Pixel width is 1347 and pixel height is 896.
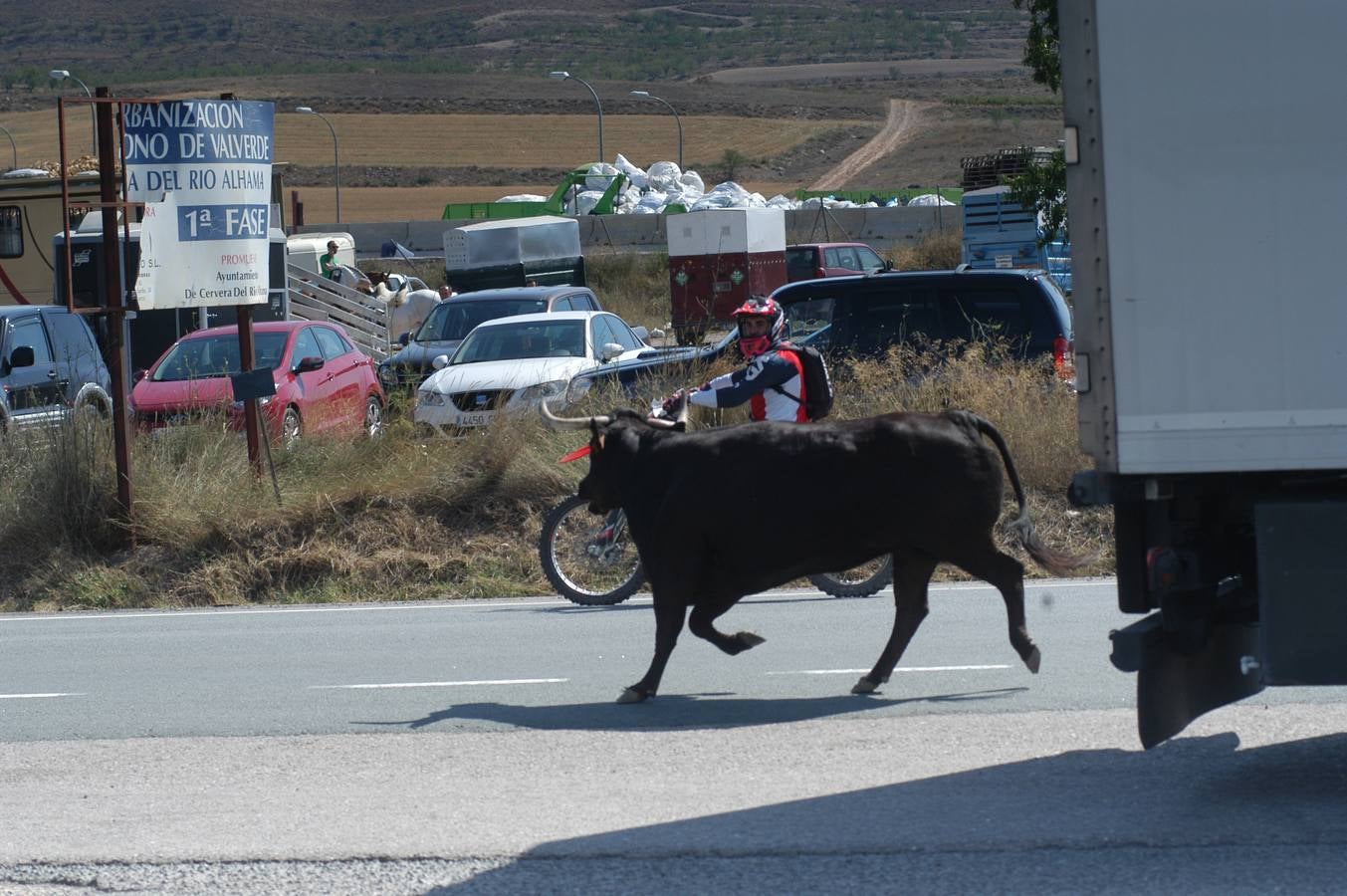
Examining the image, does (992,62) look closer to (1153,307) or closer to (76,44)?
(76,44)

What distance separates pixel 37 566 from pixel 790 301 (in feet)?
23.2

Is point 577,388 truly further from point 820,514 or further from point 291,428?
point 820,514

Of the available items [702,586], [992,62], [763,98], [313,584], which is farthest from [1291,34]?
[992,62]

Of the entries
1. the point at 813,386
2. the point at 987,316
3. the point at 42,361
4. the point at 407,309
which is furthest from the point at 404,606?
the point at 407,309

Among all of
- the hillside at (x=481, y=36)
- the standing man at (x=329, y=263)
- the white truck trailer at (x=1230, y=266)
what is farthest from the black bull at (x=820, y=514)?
the hillside at (x=481, y=36)

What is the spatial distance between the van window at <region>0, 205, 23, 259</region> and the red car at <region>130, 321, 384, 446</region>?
10699 mm

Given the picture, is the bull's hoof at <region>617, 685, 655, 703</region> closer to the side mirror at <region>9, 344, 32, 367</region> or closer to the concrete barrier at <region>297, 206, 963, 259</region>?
the side mirror at <region>9, 344, 32, 367</region>

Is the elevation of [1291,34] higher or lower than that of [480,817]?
higher

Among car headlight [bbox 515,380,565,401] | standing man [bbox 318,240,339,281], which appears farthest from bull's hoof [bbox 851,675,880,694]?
standing man [bbox 318,240,339,281]

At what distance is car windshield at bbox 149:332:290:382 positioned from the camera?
1888 cm

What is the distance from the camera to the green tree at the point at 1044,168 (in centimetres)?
1820

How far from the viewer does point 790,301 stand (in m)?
15.9

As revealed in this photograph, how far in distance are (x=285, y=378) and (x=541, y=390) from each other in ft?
11.5

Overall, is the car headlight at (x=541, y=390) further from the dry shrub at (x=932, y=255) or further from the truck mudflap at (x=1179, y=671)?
the dry shrub at (x=932, y=255)
